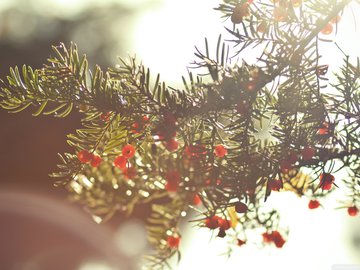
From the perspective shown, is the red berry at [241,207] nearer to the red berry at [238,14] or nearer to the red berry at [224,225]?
the red berry at [224,225]

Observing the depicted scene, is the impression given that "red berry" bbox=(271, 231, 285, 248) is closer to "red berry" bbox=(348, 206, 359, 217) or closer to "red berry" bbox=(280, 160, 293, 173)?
"red berry" bbox=(348, 206, 359, 217)

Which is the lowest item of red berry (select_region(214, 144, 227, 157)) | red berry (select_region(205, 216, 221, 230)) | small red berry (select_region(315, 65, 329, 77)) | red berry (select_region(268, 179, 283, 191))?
red berry (select_region(205, 216, 221, 230))

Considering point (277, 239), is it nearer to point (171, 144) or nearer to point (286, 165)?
point (286, 165)

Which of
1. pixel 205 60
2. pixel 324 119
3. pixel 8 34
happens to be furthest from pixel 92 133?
pixel 8 34

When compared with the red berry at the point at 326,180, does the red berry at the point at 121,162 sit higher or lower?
higher

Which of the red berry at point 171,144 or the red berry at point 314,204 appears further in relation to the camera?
the red berry at point 314,204

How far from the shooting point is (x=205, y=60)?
146cm

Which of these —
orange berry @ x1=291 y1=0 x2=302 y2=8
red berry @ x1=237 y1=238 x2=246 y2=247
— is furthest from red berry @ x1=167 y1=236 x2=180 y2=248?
orange berry @ x1=291 y1=0 x2=302 y2=8

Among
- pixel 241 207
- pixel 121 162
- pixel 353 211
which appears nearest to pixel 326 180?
pixel 241 207

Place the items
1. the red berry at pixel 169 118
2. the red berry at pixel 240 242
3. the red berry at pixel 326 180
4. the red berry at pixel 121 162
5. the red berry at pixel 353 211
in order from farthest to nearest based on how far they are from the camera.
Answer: the red berry at pixel 240 242 → the red berry at pixel 353 211 → the red berry at pixel 121 162 → the red berry at pixel 326 180 → the red berry at pixel 169 118

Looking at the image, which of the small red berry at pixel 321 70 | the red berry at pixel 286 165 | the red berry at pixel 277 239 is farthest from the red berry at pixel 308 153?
the red berry at pixel 277 239

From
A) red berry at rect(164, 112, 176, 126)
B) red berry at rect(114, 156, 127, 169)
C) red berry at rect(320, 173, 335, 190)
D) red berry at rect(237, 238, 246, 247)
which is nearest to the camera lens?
red berry at rect(164, 112, 176, 126)

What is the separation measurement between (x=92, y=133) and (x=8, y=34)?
5.58 metres

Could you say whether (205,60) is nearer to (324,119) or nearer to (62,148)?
(324,119)
